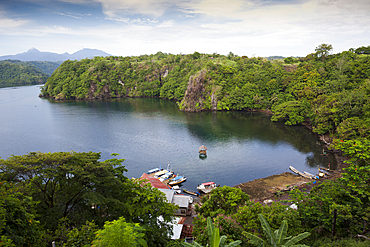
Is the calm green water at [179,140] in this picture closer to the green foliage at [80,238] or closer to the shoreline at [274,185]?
the shoreline at [274,185]

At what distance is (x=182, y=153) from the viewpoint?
5231cm

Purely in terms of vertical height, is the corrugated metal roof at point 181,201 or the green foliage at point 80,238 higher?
the green foliage at point 80,238

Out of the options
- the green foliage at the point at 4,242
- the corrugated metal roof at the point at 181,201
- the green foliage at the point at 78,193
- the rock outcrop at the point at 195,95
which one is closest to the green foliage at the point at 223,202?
the green foliage at the point at 78,193

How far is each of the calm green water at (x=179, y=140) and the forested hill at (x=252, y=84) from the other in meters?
8.67

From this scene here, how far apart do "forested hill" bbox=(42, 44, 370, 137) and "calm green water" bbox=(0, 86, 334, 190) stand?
8665 mm

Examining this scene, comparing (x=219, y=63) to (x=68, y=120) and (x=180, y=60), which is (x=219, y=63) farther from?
(x=68, y=120)

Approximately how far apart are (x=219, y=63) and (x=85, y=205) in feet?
371

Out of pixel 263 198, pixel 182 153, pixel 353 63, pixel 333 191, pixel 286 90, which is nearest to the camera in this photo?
pixel 333 191

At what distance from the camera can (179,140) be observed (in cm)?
6028

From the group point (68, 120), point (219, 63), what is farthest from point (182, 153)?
point (219, 63)

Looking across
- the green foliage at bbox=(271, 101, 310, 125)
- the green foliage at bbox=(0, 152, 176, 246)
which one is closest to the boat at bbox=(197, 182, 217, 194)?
the green foliage at bbox=(0, 152, 176, 246)

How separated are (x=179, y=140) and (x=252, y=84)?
55229 mm

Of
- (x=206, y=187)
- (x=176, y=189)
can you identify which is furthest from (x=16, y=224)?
(x=206, y=187)

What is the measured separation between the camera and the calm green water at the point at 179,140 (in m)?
45.5
